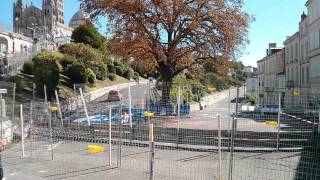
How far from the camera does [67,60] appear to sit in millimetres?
45500

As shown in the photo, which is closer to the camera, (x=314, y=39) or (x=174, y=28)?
(x=174, y=28)

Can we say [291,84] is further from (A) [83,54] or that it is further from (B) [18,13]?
(B) [18,13]

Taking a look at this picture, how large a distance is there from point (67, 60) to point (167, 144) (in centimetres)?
3027

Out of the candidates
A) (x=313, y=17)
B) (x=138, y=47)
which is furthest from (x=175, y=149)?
(x=313, y=17)

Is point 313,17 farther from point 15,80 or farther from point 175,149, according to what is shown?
point 175,149

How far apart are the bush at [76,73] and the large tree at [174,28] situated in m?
10.1

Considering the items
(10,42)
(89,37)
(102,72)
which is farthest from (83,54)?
(10,42)

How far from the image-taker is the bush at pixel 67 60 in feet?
147

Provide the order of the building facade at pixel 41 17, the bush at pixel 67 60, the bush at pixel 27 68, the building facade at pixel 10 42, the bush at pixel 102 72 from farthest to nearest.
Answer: the building facade at pixel 41 17 < the building facade at pixel 10 42 < the bush at pixel 102 72 < the bush at pixel 27 68 < the bush at pixel 67 60

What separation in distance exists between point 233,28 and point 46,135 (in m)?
20.2

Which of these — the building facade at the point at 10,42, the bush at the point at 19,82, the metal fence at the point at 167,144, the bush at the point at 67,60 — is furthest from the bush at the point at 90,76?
the building facade at the point at 10,42

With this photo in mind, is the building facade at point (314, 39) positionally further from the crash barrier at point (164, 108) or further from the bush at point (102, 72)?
the crash barrier at point (164, 108)

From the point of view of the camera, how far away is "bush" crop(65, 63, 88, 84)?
44.1 m

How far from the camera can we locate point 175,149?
1609 cm
